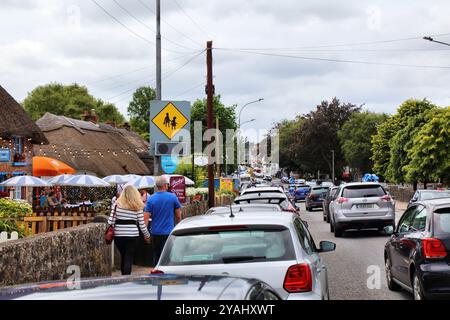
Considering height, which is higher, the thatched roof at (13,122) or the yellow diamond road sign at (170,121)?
the thatched roof at (13,122)

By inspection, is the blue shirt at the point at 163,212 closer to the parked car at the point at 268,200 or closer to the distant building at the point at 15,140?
the parked car at the point at 268,200

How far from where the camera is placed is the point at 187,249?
6348 millimetres

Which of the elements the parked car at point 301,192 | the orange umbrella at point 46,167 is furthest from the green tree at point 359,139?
the orange umbrella at point 46,167

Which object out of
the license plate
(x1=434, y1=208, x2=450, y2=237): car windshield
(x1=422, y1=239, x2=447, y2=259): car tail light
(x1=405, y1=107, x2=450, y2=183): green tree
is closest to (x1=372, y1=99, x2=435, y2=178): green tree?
(x1=405, y1=107, x2=450, y2=183): green tree

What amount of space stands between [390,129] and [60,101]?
1568 inches

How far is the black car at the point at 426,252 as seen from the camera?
8.16 meters

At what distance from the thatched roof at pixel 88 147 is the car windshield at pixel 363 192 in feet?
77.2

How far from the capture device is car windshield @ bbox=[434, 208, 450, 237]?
27.3 ft

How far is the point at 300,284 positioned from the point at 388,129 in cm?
6665

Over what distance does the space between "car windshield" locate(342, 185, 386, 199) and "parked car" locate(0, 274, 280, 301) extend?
17.5 m

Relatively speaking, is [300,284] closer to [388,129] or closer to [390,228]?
[390,228]

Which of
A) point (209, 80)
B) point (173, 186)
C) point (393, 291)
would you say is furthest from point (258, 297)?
point (209, 80)

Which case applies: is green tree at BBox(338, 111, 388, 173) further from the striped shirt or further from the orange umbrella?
the striped shirt

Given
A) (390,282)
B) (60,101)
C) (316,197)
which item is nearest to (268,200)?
(390,282)
